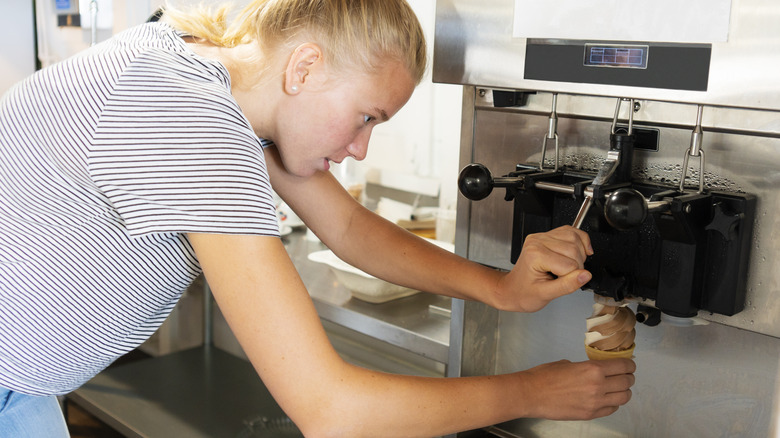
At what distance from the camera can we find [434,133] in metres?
2.20

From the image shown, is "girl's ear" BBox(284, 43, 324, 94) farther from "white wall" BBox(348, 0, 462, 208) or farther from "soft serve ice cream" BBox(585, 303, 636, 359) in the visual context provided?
"white wall" BBox(348, 0, 462, 208)

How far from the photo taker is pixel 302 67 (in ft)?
2.92

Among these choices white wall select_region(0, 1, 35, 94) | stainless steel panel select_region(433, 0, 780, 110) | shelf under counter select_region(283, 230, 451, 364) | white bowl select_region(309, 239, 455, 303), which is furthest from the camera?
white wall select_region(0, 1, 35, 94)

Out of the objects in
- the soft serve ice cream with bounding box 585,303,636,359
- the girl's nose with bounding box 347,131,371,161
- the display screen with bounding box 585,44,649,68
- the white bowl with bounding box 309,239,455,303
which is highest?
the display screen with bounding box 585,44,649,68

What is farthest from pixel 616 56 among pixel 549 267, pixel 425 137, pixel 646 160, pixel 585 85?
pixel 425 137

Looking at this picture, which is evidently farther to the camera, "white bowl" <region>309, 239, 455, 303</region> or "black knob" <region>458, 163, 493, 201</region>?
"white bowl" <region>309, 239, 455, 303</region>

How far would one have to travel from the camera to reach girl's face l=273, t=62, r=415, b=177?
0.90m

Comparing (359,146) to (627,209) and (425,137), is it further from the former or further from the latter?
(425,137)

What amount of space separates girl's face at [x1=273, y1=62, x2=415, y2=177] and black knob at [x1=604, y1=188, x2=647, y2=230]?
1.03ft

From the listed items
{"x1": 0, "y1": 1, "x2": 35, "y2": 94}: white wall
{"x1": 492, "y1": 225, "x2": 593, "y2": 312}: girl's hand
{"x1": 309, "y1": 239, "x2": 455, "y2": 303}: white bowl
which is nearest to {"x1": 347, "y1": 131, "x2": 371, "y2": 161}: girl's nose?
{"x1": 492, "y1": 225, "x2": 593, "y2": 312}: girl's hand

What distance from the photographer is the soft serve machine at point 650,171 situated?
0.78 m

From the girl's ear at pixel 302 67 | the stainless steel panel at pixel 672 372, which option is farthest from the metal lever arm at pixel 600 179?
the girl's ear at pixel 302 67

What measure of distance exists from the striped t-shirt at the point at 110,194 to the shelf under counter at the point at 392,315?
454 mm

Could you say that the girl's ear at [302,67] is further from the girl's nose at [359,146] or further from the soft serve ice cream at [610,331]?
the soft serve ice cream at [610,331]
